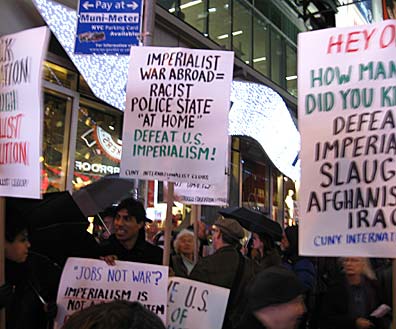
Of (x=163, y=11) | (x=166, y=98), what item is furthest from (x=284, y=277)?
(x=163, y=11)

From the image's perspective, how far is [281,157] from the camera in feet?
25.3

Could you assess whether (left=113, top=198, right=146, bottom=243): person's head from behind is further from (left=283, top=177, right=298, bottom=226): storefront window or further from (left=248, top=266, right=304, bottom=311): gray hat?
(left=283, top=177, right=298, bottom=226): storefront window

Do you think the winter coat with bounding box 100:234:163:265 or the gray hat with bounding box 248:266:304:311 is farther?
the winter coat with bounding box 100:234:163:265

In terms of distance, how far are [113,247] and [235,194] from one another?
931 cm

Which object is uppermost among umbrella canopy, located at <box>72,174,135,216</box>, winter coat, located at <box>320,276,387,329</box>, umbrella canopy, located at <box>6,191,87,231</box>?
umbrella canopy, located at <box>72,174,135,216</box>

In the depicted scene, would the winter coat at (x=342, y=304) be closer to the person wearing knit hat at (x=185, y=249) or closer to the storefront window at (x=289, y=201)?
the person wearing knit hat at (x=185, y=249)

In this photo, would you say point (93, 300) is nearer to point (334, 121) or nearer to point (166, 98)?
point (166, 98)

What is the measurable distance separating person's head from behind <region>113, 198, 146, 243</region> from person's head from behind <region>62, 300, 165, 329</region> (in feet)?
9.50

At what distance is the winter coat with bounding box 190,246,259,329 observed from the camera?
383 centimetres

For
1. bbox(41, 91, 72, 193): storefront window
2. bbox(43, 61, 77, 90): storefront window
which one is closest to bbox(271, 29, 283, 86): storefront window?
bbox(43, 61, 77, 90): storefront window

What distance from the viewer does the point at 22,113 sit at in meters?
3.15

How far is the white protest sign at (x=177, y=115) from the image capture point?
3.41m

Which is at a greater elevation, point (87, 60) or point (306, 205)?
point (87, 60)

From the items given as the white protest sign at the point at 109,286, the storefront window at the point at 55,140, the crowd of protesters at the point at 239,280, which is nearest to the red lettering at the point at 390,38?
the crowd of protesters at the point at 239,280
